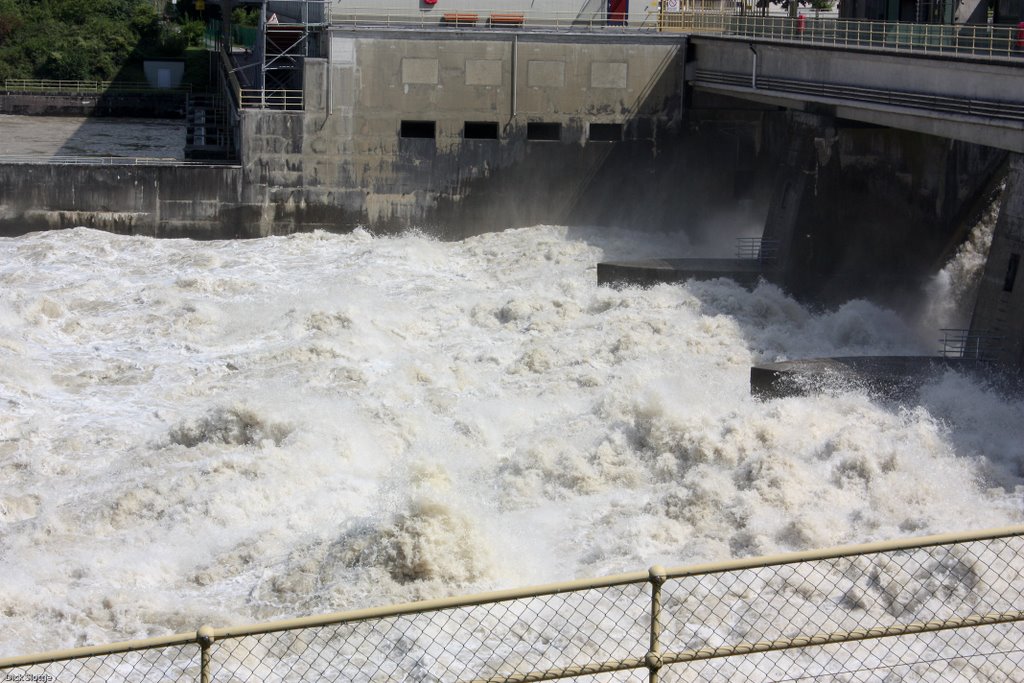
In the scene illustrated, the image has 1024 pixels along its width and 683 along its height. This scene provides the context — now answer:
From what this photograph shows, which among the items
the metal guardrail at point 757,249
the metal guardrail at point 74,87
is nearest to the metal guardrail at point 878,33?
the metal guardrail at point 757,249

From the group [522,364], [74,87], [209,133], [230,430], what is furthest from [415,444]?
[74,87]

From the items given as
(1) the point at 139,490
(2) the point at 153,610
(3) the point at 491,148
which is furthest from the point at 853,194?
(2) the point at 153,610

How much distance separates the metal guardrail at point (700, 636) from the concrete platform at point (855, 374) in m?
5.70

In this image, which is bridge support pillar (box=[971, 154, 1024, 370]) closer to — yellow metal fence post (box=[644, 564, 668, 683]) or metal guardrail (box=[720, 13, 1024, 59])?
metal guardrail (box=[720, 13, 1024, 59])

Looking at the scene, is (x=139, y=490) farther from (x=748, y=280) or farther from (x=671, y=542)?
(x=748, y=280)

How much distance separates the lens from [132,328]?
76.2 feet

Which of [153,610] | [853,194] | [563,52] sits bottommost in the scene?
[153,610]

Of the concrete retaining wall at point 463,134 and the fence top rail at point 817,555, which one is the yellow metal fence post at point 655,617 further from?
the concrete retaining wall at point 463,134

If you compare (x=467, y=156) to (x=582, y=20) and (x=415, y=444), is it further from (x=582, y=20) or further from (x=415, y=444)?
(x=415, y=444)

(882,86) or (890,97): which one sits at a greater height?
(882,86)

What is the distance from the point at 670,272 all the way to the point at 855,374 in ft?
24.7

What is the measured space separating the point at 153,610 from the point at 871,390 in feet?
32.4

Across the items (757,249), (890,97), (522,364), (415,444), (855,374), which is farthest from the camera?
(757,249)

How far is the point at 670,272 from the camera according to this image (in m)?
25.1
